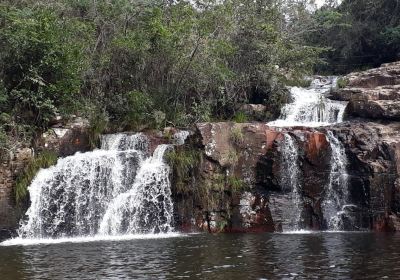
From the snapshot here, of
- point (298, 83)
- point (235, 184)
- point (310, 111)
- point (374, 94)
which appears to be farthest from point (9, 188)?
point (298, 83)

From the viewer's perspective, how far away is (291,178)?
2164cm

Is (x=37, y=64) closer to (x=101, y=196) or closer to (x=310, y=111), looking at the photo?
(x=101, y=196)

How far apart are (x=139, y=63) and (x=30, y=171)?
9336 millimetres

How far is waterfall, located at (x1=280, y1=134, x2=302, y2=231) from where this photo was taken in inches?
825

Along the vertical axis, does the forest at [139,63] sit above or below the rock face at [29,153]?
above

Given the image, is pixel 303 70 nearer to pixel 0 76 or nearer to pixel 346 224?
pixel 346 224

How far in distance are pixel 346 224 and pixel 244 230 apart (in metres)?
4.25

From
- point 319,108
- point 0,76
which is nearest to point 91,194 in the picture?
point 0,76

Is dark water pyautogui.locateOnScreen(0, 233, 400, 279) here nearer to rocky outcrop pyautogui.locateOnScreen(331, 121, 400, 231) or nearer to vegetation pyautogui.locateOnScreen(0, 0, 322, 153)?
rocky outcrop pyautogui.locateOnScreen(331, 121, 400, 231)

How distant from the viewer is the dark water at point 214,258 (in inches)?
454

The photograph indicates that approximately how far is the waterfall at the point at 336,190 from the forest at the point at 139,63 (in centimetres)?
633

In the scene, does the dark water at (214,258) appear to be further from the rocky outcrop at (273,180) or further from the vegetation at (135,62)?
the vegetation at (135,62)

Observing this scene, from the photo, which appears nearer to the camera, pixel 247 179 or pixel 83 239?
pixel 83 239

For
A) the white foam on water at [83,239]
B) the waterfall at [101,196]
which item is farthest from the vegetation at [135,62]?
the white foam on water at [83,239]
